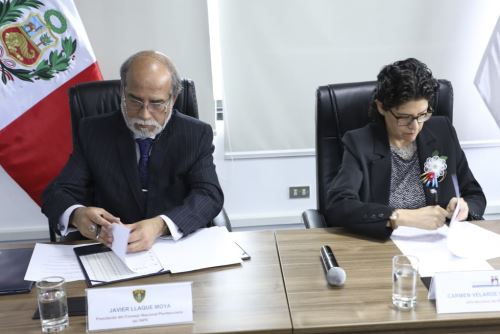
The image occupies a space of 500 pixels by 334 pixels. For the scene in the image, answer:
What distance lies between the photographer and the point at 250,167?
321 cm

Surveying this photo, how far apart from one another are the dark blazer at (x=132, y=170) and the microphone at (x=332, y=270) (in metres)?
Answer: 0.49

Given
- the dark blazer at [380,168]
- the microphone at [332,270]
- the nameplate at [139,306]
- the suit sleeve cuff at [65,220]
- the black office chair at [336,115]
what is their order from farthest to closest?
the black office chair at [336,115], the dark blazer at [380,168], the suit sleeve cuff at [65,220], the microphone at [332,270], the nameplate at [139,306]

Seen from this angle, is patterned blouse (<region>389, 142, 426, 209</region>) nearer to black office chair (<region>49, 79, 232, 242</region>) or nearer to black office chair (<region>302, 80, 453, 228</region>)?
black office chair (<region>302, 80, 453, 228</region>)

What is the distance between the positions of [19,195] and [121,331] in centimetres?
229

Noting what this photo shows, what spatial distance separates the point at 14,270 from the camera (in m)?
1.45

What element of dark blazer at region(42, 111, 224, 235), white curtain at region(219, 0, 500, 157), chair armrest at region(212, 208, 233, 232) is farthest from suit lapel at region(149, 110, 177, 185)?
white curtain at region(219, 0, 500, 157)

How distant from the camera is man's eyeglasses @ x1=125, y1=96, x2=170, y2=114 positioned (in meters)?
1.74

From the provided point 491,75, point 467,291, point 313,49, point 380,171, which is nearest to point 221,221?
point 380,171

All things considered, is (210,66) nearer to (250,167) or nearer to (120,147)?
(250,167)

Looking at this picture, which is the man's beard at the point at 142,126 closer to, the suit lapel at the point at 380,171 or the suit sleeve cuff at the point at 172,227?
the suit sleeve cuff at the point at 172,227

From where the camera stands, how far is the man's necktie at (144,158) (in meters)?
1.87

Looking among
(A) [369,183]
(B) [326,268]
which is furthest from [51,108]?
(B) [326,268]

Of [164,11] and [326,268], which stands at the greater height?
[164,11]

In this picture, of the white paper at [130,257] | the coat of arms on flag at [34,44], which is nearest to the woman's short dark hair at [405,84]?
the white paper at [130,257]
